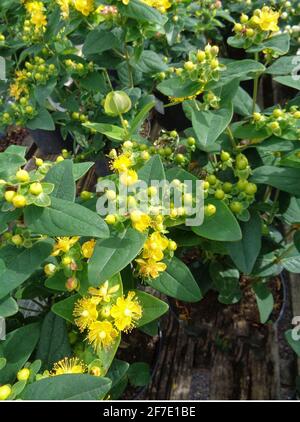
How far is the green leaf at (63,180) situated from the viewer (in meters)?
0.76

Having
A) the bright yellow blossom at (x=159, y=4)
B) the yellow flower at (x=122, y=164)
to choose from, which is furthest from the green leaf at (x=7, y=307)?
the bright yellow blossom at (x=159, y=4)

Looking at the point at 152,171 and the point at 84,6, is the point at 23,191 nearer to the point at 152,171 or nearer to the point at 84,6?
the point at 152,171

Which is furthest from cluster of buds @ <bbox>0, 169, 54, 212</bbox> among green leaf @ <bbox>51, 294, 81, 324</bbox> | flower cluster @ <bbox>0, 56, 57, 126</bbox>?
flower cluster @ <bbox>0, 56, 57, 126</bbox>

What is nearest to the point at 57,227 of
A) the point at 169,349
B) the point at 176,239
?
the point at 176,239

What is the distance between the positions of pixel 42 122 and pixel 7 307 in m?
0.76

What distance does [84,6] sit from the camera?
42.3 inches

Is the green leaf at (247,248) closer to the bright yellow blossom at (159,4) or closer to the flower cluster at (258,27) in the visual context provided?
the flower cluster at (258,27)

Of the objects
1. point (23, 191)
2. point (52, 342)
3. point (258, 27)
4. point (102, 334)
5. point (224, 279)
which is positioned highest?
point (258, 27)

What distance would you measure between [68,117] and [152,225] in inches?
35.8

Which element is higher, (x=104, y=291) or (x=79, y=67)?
(x=79, y=67)

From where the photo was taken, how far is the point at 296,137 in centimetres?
88

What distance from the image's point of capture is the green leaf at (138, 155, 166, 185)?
2.68 feet

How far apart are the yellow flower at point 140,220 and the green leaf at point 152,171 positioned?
0.10 meters

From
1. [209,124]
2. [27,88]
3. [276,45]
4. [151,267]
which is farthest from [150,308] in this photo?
[27,88]
